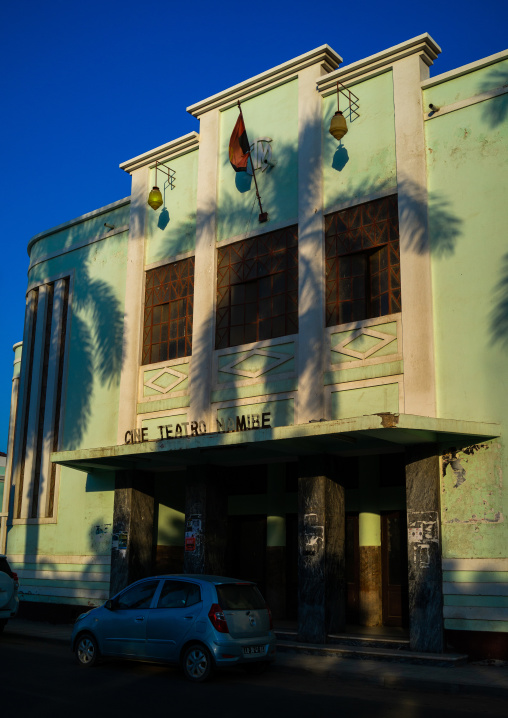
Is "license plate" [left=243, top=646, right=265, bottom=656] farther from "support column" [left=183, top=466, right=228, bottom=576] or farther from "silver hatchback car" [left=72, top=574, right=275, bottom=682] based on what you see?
"support column" [left=183, top=466, right=228, bottom=576]

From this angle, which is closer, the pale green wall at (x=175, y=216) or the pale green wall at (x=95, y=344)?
the pale green wall at (x=175, y=216)

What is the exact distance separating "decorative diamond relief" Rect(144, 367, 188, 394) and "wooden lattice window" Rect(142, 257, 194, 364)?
1.20 feet

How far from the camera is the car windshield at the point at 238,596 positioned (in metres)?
11.0

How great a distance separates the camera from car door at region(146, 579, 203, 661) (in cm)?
1090

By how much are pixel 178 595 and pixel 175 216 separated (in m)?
10.2

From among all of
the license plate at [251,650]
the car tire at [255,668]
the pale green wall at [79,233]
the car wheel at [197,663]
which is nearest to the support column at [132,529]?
the car tire at [255,668]

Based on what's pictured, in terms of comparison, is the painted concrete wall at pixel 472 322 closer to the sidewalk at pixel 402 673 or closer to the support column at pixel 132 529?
the sidewalk at pixel 402 673

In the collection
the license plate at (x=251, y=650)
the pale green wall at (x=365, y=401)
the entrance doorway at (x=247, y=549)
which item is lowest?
the license plate at (x=251, y=650)

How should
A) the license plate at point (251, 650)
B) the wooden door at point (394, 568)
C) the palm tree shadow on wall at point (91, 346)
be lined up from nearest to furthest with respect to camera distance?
the license plate at point (251, 650) < the wooden door at point (394, 568) < the palm tree shadow on wall at point (91, 346)

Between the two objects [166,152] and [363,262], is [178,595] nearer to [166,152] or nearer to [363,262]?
[363,262]

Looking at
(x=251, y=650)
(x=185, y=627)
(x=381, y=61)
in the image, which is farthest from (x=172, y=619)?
(x=381, y=61)

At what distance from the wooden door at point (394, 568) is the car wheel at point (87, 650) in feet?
22.2

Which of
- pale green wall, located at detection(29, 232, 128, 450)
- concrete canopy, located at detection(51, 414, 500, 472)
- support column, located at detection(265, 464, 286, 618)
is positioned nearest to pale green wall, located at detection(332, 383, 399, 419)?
concrete canopy, located at detection(51, 414, 500, 472)

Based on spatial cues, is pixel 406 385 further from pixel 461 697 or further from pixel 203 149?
pixel 203 149
